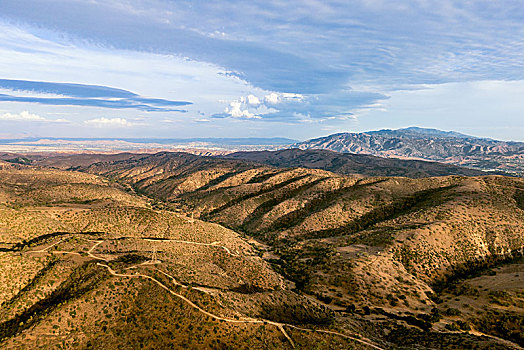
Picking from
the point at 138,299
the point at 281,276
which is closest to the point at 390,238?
the point at 281,276

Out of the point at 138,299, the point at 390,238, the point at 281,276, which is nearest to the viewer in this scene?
the point at 138,299

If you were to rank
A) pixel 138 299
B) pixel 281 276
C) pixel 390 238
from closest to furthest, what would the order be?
1. pixel 138 299
2. pixel 281 276
3. pixel 390 238

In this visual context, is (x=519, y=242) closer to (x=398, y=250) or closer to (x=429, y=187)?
(x=398, y=250)

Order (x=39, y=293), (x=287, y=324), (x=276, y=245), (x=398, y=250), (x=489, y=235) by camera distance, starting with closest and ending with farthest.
→ (x=287, y=324) → (x=39, y=293) → (x=398, y=250) → (x=489, y=235) → (x=276, y=245)

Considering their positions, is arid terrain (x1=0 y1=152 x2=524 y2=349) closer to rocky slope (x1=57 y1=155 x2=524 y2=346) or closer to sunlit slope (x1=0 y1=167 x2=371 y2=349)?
sunlit slope (x1=0 y1=167 x2=371 y2=349)

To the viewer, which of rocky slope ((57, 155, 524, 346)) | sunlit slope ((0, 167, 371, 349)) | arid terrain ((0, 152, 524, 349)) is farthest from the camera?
rocky slope ((57, 155, 524, 346))

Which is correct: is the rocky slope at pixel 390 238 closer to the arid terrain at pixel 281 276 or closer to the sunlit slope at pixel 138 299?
the arid terrain at pixel 281 276

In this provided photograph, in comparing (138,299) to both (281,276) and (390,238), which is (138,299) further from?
(390,238)

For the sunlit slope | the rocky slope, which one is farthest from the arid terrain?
the rocky slope

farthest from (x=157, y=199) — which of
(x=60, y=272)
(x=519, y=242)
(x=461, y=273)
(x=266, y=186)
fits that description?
(x=519, y=242)
